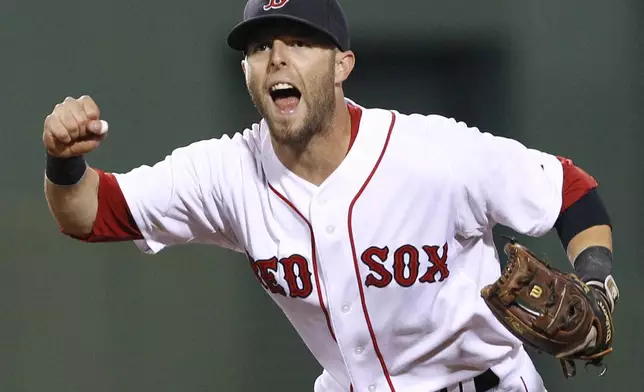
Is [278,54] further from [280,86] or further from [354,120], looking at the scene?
[354,120]

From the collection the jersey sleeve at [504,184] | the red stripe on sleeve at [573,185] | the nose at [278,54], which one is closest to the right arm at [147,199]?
the nose at [278,54]

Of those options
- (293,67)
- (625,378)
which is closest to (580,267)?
(293,67)

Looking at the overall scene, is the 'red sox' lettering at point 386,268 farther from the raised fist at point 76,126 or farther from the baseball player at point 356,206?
the raised fist at point 76,126

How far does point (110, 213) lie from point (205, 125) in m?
1.20

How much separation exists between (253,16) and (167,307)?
1.43 metres

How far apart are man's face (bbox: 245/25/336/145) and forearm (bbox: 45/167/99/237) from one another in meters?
0.34

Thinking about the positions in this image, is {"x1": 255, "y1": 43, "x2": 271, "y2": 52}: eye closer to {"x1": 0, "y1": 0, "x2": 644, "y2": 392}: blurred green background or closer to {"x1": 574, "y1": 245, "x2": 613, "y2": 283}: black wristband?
{"x1": 574, "y1": 245, "x2": 613, "y2": 283}: black wristband

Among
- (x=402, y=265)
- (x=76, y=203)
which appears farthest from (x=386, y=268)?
(x=76, y=203)

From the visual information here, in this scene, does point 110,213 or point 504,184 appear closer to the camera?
point 504,184

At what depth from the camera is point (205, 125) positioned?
3.08 metres

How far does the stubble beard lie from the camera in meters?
1.82

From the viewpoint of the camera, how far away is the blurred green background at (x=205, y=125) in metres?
3.04

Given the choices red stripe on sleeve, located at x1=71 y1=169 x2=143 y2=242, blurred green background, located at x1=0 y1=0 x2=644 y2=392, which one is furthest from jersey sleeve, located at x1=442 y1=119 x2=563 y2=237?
blurred green background, located at x1=0 y1=0 x2=644 y2=392

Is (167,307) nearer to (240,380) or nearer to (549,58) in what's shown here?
(240,380)
